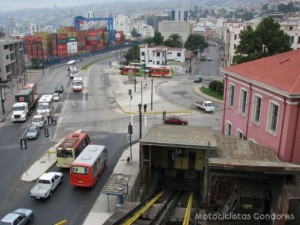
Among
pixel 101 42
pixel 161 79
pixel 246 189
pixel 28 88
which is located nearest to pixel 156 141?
pixel 246 189

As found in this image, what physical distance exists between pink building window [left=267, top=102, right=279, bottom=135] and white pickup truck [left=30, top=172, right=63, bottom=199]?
14995 mm

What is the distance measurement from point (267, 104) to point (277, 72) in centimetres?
276

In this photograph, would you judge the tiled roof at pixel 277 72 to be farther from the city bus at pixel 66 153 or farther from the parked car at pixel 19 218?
the parked car at pixel 19 218

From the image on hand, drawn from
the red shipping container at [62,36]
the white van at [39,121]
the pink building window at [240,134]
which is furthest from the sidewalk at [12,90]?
the red shipping container at [62,36]

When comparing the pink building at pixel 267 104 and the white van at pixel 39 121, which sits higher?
the pink building at pixel 267 104

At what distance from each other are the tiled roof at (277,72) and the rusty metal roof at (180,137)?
5.14 m

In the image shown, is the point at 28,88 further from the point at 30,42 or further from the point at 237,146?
the point at 30,42

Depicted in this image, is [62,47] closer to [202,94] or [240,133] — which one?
[202,94]

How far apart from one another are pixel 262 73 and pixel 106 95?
3615 cm

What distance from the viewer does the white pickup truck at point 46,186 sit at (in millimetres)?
21797

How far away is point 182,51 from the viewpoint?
92875mm

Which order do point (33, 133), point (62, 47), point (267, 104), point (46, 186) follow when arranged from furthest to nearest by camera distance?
point (62, 47)
point (33, 133)
point (46, 186)
point (267, 104)

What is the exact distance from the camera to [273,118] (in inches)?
850

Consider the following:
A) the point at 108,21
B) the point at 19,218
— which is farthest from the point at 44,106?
the point at 108,21
